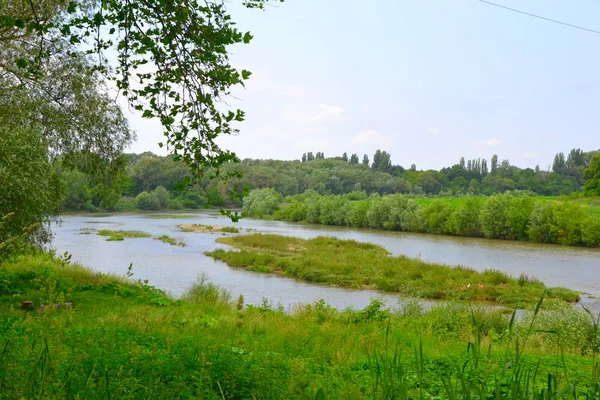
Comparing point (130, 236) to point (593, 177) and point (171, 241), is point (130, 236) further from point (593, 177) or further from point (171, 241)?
point (593, 177)

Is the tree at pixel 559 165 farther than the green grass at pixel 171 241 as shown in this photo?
Yes

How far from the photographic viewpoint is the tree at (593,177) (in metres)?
58.6

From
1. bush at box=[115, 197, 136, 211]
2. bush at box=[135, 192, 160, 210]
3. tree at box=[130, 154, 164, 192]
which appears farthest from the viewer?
bush at box=[135, 192, 160, 210]

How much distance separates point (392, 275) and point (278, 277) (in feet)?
19.5

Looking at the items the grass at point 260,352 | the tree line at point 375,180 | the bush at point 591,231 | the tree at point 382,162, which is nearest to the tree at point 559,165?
the tree line at point 375,180

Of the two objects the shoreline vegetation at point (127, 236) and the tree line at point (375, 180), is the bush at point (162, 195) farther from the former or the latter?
the shoreline vegetation at point (127, 236)

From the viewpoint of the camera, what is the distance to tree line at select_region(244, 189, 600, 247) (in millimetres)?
44438

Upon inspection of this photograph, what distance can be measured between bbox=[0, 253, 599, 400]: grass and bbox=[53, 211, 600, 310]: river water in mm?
5293

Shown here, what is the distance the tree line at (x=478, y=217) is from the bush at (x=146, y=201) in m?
23.9

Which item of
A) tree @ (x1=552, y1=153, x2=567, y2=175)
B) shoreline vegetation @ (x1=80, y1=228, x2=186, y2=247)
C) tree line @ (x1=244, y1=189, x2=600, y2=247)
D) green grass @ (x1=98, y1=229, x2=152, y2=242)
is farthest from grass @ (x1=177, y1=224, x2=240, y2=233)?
tree @ (x1=552, y1=153, x2=567, y2=175)

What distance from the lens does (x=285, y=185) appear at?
112875 mm

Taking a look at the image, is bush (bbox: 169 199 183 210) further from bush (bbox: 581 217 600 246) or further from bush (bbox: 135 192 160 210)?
bush (bbox: 581 217 600 246)

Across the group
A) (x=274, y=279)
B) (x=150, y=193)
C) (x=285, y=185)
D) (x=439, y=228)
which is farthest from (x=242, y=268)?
(x=285, y=185)

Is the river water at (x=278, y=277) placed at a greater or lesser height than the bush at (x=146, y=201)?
lesser
